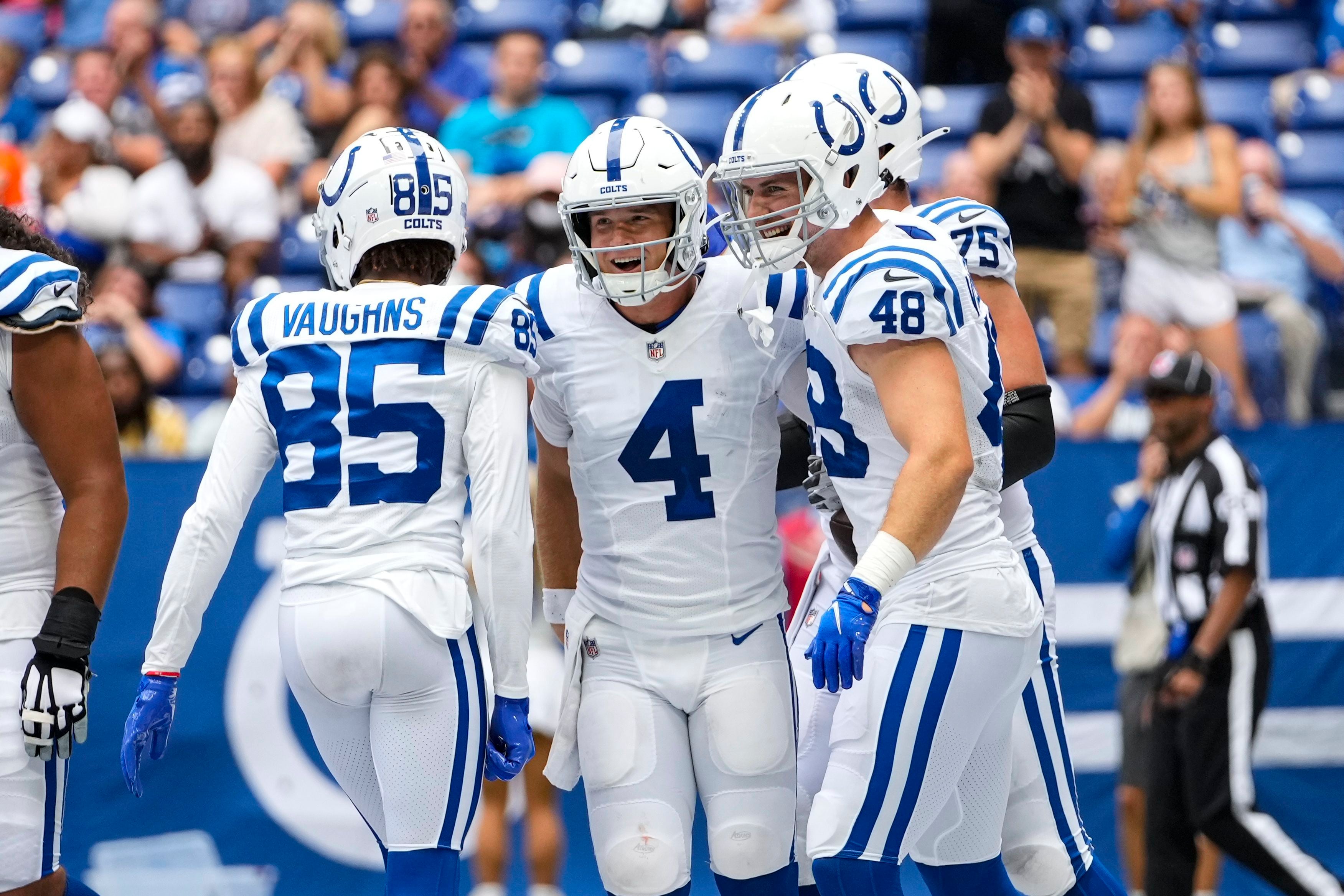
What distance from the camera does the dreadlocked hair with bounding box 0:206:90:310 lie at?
11.0 feet

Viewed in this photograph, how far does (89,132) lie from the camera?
800 cm

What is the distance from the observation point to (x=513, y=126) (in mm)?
8000

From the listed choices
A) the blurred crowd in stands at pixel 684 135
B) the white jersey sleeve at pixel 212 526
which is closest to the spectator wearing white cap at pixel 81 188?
the blurred crowd in stands at pixel 684 135

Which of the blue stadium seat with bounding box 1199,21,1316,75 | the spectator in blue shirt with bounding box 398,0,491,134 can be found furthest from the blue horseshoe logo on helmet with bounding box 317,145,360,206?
the blue stadium seat with bounding box 1199,21,1316,75

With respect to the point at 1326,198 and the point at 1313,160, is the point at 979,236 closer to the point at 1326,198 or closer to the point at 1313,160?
the point at 1326,198

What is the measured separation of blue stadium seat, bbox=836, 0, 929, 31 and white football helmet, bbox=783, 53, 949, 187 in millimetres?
5968

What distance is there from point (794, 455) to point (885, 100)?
0.84 metres

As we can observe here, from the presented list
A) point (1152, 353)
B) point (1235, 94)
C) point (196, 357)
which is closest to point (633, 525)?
point (1152, 353)

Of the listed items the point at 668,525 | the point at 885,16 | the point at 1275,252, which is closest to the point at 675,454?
the point at 668,525

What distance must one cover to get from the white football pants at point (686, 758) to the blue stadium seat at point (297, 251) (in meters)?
5.17

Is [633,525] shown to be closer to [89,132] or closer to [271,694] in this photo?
[271,694]

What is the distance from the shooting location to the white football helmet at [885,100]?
3324 mm

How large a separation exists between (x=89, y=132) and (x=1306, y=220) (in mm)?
5809

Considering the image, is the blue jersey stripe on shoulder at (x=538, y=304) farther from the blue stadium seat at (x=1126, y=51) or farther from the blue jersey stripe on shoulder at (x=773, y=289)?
the blue stadium seat at (x=1126, y=51)
